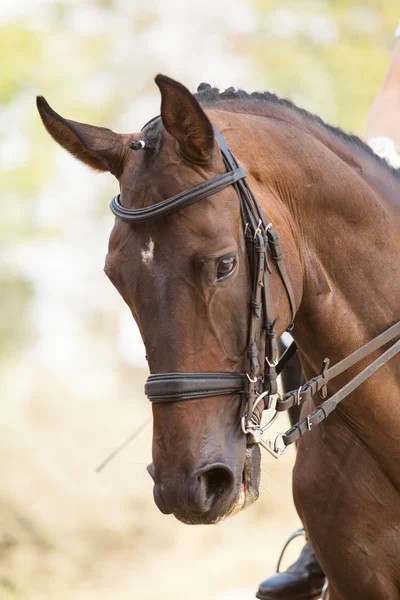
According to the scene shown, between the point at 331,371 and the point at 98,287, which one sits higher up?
the point at 98,287

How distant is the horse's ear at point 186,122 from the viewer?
221 centimetres

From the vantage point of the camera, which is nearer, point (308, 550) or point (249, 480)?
point (249, 480)

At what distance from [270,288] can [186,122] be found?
530mm

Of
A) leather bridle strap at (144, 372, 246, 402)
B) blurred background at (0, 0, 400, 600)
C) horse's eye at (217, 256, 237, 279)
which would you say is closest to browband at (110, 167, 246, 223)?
horse's eye at (217, 256, 237, 279)

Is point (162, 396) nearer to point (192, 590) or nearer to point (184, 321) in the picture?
point (184, 321)

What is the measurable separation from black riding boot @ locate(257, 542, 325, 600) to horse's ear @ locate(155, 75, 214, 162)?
227 cm

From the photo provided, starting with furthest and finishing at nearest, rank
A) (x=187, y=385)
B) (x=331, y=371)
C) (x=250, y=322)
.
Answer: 1. (x=331, y=371)
2. (x=250, y=322)
3. (x=187, y=385)

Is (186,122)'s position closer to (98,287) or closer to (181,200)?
(181,200)

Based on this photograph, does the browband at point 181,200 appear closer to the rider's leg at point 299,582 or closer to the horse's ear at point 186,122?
the horse's ear at point 186,122

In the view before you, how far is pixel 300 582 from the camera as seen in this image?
3.91 m

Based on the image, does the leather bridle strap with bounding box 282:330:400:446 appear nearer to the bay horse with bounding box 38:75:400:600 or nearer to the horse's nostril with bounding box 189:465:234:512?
the bay horse with bounding box 38:75:400:600

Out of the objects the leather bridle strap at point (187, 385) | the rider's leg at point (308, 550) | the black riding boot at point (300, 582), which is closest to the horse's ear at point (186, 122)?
the leather bridle strap at point (187, 385)

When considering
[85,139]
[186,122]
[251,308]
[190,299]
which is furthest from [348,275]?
[85,139]

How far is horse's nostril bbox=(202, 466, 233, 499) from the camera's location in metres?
2.27
